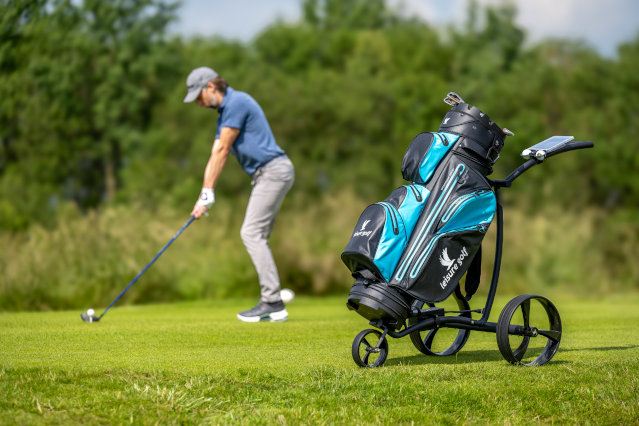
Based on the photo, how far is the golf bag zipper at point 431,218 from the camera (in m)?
3.88

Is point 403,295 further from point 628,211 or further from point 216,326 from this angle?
point 628,211

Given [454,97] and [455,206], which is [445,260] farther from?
[454,97]

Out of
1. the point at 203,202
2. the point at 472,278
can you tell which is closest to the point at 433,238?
the point at 472,278

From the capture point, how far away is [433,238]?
3.94m

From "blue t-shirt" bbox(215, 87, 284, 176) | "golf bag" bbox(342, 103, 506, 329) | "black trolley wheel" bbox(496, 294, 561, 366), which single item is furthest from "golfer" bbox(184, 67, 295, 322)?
"black trolley wheel" bbox(496, 294, 561, 366)

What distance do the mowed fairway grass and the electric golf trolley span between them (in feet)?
0.78

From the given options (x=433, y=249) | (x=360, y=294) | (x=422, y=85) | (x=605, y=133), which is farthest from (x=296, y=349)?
(x=422, y=85)

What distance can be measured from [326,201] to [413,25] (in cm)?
2181

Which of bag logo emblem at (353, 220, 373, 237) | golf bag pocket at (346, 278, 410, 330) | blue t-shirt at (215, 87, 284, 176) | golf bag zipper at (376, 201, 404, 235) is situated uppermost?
blue t-shirt at (215, 87, 284, 176)

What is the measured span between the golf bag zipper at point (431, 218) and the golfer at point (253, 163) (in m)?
2.36

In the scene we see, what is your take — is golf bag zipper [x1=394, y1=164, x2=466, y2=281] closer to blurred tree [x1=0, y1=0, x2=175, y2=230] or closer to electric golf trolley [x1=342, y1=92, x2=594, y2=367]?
electric golf trolley [x1=342, y1=92, x2=594, y2=367]

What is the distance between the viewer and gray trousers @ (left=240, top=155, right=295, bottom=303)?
20.2ft

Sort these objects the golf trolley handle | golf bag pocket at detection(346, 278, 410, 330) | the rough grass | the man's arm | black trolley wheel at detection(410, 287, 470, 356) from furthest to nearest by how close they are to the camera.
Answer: the rough grass, the man's arm, black trolley wheel at detection(410, 287, 470, 356), the golf trolley handle, golf bag pocket at detection(346, 278, 410, 330)

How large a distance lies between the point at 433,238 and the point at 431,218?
11 cm
